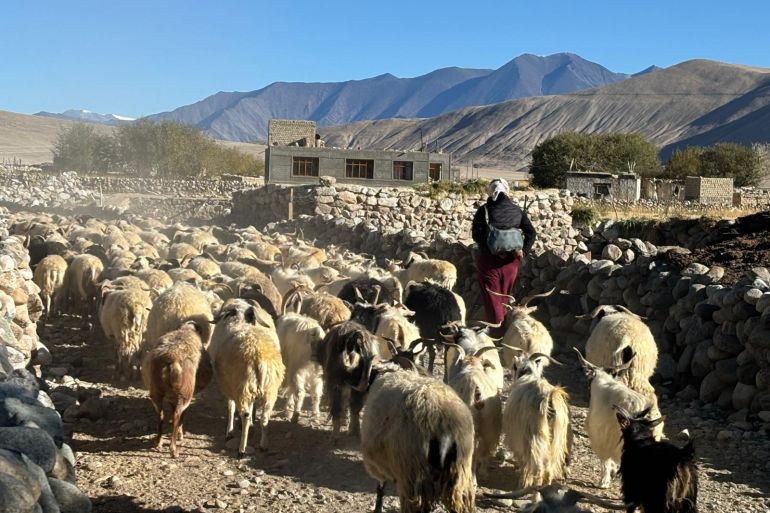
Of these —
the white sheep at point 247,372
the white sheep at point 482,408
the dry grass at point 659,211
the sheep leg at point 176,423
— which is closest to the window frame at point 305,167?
the dry grass at point 659,211

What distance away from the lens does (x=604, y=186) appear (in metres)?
38.3

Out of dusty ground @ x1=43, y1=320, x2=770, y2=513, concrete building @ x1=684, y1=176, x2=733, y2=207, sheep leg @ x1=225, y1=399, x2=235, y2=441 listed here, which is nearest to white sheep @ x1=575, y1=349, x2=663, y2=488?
dusty ground @ x1=43, y1=320, x2=770, y2=513

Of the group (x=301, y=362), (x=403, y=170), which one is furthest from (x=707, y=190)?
(x=301, y=362)

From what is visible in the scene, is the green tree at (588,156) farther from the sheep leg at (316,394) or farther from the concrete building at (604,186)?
the sheep leg at (316,394)

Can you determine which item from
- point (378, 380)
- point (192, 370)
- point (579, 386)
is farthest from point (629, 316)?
point (192, 370)

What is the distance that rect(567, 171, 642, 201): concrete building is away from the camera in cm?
3700

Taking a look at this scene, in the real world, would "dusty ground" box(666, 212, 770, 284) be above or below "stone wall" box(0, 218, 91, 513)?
above

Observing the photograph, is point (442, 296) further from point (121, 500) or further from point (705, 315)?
point (121, 500)

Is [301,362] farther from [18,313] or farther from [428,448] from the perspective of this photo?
[18,313]

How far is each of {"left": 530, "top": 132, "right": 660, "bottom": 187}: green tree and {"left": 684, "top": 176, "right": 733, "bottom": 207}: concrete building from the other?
6736 mm

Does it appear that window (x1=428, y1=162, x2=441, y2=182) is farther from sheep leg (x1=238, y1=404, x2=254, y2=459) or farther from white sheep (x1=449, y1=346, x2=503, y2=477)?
white sheep (x1=449, y1=346, x2=503, y2=477)

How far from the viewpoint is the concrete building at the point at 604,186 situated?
37.0 m

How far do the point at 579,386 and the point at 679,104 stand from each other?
128603mm

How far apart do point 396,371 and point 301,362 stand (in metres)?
2.10
